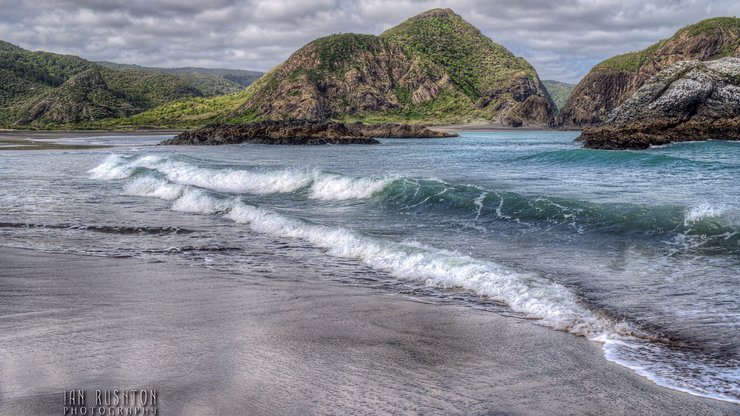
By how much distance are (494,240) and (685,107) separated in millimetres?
63203

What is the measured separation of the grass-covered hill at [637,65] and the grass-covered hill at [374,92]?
861cm

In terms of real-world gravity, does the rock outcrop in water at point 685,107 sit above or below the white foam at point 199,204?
above

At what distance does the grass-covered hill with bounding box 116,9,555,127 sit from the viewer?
526 feet

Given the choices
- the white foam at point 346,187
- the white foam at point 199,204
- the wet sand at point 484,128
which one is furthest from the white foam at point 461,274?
the wet sand at point 484,128

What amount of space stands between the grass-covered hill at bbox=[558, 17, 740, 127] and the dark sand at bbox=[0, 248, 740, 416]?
141784 millimetres

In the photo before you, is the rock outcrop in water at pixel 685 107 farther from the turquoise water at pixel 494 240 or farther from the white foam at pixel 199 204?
the white foam at pixel 199 204

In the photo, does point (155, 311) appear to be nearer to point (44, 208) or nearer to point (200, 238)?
point (200, 238)

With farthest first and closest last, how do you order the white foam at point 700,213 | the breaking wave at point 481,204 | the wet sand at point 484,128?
1. the wet sand at point 484,128
2. the white foam at point 700,213
3. the breaking wave at point 481,204

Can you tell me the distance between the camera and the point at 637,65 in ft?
485

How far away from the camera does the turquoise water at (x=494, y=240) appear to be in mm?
6664

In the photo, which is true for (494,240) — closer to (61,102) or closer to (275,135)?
(275,135)

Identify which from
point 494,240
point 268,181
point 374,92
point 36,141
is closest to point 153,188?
point 268,181

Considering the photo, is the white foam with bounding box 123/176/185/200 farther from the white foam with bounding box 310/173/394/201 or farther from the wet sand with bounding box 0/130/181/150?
the wet sand with bounding box 0/130/181/150

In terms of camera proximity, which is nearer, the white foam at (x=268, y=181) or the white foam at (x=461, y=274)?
the white foam at (x=461, y=274)
